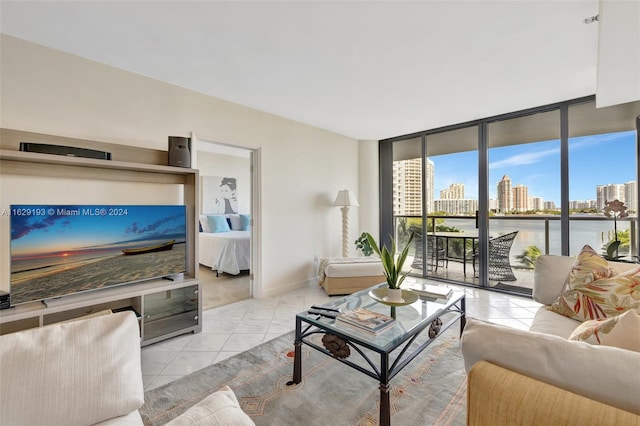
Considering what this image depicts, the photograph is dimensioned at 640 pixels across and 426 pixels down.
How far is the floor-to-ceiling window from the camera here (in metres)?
3.22

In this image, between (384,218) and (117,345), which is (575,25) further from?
(384,218)

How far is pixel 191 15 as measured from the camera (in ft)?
6.05

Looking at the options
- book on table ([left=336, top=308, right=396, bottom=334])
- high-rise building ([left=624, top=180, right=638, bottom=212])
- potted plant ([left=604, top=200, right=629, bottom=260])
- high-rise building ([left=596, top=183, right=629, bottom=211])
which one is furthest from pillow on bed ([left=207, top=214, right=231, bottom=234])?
high-rise building ([left=624, top=180, right=638, bottom=212])

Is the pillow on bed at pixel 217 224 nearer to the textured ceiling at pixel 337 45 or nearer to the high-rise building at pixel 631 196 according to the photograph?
the textured ceiling at pixel 337 45

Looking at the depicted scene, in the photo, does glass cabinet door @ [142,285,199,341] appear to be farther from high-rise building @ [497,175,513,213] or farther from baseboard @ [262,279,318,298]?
high-rise building @ [497,175,513,213]

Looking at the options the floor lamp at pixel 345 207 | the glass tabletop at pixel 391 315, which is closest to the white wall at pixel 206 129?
the floor lamp at pixel 345 207

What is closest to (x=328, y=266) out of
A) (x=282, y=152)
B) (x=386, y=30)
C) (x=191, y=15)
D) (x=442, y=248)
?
(x=282, y=152)

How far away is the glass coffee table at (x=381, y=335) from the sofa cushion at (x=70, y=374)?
1.07 metres

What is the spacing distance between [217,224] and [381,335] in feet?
14.9

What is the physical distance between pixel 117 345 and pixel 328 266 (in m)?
2.95

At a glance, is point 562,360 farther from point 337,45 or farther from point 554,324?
point 337,45

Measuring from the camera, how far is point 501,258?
3.92 metres

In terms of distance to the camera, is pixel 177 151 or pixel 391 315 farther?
pixel 177 151

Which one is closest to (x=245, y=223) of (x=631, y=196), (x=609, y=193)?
(x=609, y=193)
